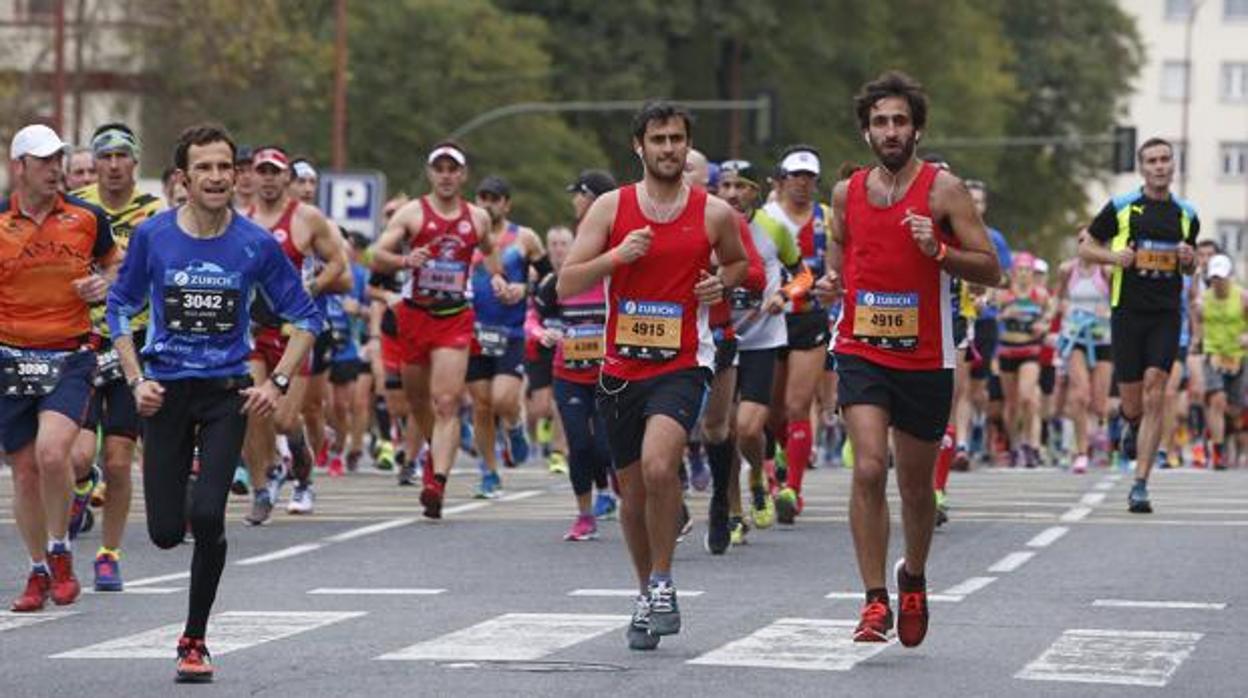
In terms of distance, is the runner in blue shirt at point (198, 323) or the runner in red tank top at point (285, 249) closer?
the runner in blue shirt at point (198, 323)

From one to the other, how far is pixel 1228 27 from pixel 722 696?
125074 millimetres

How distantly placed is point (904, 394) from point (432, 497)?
7.57m

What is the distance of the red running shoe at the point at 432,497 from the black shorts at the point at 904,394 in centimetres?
746

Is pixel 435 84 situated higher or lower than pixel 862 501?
higher

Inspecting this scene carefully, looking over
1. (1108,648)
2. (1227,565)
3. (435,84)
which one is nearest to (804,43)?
(435,84)

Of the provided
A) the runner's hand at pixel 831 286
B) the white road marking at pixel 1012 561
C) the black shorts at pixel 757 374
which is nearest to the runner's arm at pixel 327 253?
the black shorts at pixel 757 374

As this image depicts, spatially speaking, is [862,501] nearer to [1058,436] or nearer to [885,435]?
[885,435]

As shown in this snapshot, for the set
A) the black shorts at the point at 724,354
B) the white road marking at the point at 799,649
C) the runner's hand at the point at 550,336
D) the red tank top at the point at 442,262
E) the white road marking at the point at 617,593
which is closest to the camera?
the white road marking at the point at 799,649

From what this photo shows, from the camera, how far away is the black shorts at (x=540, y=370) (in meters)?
26.3

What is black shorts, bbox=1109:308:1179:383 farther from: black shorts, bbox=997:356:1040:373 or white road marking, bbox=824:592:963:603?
black shorts, bbox=997:356:1040:373

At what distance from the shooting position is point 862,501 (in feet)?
40.6

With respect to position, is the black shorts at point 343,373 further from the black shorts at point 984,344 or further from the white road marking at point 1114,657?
the white road marking at point 1114,657

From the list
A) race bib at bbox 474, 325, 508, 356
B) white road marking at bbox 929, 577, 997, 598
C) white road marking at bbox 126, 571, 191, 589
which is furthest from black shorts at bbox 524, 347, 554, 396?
white road marking at bbox 929, 577, 997, 598

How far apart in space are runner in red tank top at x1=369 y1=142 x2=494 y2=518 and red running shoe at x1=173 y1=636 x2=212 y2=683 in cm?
889
